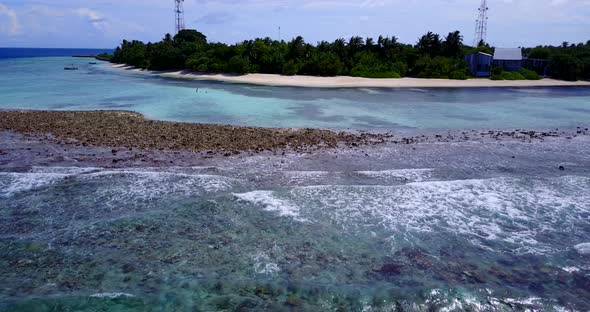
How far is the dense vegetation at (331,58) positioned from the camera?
59.5 metres

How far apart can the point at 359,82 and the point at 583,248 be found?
4441cm

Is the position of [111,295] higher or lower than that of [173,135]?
lower

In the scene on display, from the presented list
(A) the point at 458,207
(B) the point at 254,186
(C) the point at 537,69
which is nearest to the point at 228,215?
(B) the point at 254,186

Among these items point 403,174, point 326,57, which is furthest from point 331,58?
point 403,174

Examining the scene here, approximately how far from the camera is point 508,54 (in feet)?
203

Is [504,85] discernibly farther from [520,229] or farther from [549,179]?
[520,229]

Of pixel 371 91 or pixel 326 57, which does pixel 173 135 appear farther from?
pixel 326 57

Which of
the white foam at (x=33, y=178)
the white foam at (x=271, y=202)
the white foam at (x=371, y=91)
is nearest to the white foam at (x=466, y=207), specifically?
the white foam at (x=271, y=202)

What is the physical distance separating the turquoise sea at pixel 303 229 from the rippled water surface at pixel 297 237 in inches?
2.0

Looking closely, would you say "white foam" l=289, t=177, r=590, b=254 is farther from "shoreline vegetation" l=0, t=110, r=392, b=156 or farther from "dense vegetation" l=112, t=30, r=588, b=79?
"dense vegetation" l=112, t=30, r=588, b=79

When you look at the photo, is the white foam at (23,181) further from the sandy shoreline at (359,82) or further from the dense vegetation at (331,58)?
the dense vegetation at (331,58)

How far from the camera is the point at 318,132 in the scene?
22.3 metres

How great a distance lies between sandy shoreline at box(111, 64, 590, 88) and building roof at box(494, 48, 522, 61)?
469 centimetres

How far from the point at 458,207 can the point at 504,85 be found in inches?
1897
